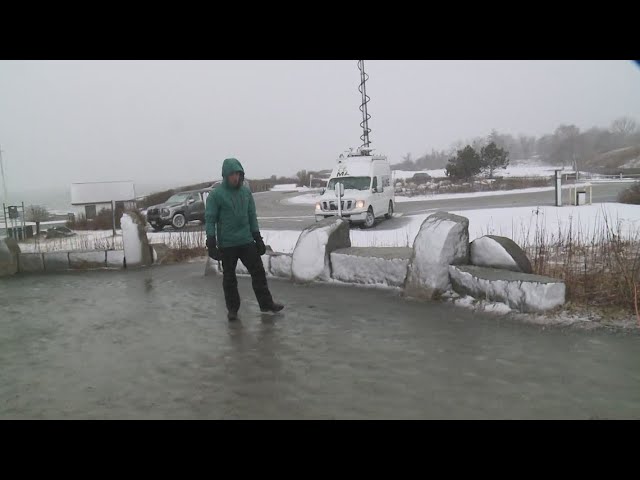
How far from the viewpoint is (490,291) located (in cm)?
607

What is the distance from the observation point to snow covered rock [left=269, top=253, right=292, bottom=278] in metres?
8.50

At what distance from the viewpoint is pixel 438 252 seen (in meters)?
6.52

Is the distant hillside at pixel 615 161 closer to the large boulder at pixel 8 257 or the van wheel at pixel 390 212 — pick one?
the van wheel at pixel 390 212

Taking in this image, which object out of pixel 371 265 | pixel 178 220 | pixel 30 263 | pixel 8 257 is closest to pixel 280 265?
pixel 371 265

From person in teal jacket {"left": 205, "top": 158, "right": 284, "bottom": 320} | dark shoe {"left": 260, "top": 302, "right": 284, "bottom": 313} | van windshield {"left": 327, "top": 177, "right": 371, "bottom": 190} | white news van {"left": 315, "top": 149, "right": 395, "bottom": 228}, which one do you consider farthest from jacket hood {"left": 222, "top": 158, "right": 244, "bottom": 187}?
van windshield {"left": 327, "top": 177, "right": 371, "bottom": 190}

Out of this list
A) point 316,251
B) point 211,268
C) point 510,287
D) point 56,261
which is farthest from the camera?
point 56,261

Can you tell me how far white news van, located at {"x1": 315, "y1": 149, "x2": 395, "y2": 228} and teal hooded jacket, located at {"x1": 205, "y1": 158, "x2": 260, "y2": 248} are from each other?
11207 mm

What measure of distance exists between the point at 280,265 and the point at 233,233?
2.38 m

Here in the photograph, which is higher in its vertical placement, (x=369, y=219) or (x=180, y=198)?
(x=180, y=198)

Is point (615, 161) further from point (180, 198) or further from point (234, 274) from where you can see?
point (234, 274)

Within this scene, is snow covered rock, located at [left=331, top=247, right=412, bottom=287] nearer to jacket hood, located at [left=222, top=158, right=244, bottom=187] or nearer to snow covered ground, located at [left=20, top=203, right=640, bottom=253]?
jacket hood, located at [left=222, top=158, right=244, bottom=187]

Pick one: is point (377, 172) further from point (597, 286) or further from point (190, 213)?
point (597, 286)

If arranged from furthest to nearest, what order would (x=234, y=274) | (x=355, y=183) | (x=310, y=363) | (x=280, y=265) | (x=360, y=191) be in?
1. (x=355, y=183)
2. (x=360, y=191)
3. (x=280, y=265)
4. (x=234, y=274)
5. (x=310, y=363)

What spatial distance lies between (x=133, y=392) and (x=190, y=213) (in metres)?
18.2
